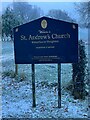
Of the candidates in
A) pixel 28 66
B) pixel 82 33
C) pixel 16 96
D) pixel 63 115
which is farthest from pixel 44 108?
pixel 28 66

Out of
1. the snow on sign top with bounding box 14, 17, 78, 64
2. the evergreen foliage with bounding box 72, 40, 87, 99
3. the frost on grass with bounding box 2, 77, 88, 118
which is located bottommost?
the frost on grass with bounding box 2, 77, 88, 118

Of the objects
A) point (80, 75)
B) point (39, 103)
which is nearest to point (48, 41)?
point (80, 75)

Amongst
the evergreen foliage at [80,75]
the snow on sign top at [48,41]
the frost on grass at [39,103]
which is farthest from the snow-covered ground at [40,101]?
the snow on sign top at [48,41]

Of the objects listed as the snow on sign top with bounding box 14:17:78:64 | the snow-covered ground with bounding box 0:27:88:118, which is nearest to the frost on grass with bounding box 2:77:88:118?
the snow-covered ground with bounding box 0:27:88:118

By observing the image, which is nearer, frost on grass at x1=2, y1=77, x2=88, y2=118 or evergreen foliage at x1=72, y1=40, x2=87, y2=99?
frost on grass at x1=2, y1=77, x2=88, y2=118

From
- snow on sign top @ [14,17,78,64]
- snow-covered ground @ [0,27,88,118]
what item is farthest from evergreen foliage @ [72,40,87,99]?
snow on sign top @ [14,17,78,64]

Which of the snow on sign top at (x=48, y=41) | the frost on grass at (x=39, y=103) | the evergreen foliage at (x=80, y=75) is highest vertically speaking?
the snow on sign top at (x=48, y=41)

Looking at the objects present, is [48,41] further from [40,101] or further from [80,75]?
[40,101]

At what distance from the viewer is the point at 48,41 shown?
4293 mm

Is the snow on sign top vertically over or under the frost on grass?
over

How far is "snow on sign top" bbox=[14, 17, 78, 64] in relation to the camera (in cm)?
429

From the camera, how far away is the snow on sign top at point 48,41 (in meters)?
4.29

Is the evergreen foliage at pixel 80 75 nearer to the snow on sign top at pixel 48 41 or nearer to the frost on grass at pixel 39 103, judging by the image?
the frost on grass at pixel 39 103

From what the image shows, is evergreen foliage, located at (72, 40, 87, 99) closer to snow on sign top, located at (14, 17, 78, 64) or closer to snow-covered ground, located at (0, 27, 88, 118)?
snow-covered ground, located at (0, 27, 88, 118)
